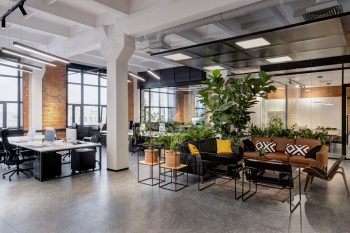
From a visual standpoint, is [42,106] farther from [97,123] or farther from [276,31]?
[276,31]

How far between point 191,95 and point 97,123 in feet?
23.7

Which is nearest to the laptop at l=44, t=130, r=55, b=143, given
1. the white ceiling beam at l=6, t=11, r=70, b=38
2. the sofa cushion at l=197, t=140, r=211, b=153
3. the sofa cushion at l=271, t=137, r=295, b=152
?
the white ceiling beam at l=6, t=11, r=70, b=38

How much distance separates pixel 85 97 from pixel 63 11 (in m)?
6.64

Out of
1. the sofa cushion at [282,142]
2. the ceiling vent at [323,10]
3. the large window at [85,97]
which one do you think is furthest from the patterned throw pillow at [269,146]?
the large window at [85,97]

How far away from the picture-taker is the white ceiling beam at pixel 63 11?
17.3ft

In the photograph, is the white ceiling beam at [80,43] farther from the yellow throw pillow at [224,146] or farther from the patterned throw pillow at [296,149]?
the patterned throw pillow at [296,149]

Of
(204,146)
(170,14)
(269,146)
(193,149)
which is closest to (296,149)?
(269,146)

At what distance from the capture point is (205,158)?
15.2 ft

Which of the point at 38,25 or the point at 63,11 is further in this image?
the point at 38,25

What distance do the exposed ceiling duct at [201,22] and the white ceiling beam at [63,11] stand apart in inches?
56.2

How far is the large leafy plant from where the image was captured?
6.43 m

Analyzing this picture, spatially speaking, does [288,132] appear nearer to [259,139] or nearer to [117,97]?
[259,139]

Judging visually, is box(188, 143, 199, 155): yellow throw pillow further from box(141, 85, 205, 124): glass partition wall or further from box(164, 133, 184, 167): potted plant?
box(141, 85, 205, 124): glass partition wall

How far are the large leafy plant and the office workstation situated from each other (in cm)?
3
